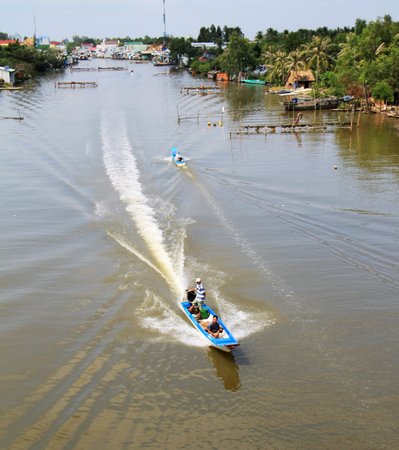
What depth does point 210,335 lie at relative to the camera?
69.4ft

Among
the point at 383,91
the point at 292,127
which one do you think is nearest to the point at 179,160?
the point at 292,127

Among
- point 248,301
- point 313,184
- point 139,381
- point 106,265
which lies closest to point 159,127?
point 313,184

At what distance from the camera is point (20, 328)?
75.3ft

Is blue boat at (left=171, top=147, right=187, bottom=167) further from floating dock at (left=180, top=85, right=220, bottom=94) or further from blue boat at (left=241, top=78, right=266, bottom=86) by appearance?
blue boat at (left=241, top=78, right=266, bottom=86)

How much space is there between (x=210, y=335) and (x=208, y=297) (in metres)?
4.30

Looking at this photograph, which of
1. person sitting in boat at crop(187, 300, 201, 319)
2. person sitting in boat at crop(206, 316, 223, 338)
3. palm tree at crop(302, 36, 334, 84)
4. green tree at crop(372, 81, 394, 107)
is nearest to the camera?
person sitting in boat at crop(206, 316, 223, 338)

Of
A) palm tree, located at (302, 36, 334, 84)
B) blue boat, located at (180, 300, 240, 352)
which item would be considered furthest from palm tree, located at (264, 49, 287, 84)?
blue boat, located at (180, 300, 240, 352)

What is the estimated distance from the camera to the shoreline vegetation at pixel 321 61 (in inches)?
2965

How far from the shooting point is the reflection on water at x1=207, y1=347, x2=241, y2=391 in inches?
771

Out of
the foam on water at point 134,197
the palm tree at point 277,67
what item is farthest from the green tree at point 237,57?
the foam on water at point 134,197

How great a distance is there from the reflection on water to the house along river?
0.05 meters

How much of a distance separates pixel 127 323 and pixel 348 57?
235ft

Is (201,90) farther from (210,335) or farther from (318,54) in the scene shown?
A: (210,335)

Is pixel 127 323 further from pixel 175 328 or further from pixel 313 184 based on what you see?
pixel 313 184
